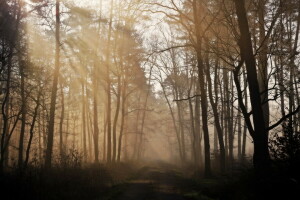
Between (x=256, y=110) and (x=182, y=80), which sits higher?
(x=182, y=80)

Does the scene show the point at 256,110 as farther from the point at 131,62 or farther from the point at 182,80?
the point at 182,80

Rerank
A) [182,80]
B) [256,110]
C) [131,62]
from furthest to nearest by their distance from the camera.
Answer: [182,80] → [131,62] → [256,110]

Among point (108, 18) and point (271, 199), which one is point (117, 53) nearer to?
point (108, 18)

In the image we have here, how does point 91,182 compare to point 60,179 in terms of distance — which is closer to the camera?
point 60,179

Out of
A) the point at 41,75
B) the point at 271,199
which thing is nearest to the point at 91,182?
the point at 271,199

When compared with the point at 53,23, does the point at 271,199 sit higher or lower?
lower

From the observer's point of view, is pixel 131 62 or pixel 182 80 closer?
pixel 131 62

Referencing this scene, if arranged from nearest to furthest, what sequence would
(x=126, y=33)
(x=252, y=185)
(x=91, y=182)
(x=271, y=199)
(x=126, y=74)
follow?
(x=271, y=199)
(x=252, y=185)
(x=91, y=182)
(x=126, y=33)
(x=126, y=74)

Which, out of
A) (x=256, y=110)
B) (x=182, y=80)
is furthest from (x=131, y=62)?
(x=256, y=110)

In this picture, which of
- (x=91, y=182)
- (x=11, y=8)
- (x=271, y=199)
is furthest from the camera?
(x=11, y=8)

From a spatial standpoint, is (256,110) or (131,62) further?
Answer: (131,62)

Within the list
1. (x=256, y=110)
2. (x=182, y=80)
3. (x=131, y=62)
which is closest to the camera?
(x=256, y=110)

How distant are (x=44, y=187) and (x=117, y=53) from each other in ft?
70.1

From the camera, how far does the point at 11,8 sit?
23094 millimetres
